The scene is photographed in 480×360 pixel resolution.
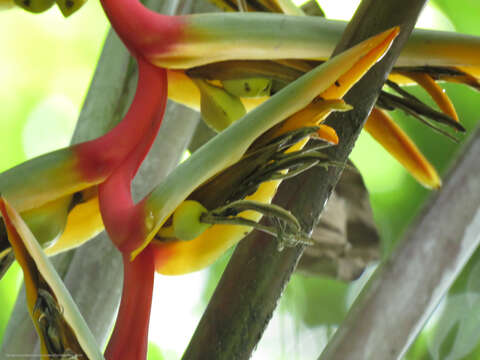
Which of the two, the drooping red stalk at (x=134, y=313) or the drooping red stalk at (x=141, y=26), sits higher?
the drooping red stalk at (x=141, y=26)

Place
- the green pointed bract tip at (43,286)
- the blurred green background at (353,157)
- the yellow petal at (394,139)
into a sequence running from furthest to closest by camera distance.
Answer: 1. the blurred green background at (353,157)
2. the yellow petal at (394,139)
3. the green pointed bract tip at (43,286)

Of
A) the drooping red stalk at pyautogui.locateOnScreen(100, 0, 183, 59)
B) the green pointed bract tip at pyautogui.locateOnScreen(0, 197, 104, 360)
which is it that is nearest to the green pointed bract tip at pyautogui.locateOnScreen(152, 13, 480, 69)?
the drooping red stalk at pyautogui.locateOnScreen(100, 0, 183, 59)

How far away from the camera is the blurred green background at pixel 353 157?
0.85 metres

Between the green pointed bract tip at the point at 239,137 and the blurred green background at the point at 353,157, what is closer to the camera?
the green pointed bract tip at the point at 239,137

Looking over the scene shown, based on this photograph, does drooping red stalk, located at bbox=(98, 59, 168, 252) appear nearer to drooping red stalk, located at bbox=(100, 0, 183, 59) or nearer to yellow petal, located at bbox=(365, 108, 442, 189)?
drooping red stalk, located at bbox=(100, 0, 183, 59)

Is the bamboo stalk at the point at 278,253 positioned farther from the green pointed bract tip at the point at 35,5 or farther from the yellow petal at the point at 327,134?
the green pointed bract tip at the point at 35,5

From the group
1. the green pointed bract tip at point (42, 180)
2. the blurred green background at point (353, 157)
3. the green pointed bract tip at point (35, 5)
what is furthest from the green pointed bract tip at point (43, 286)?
the blurred green background at point (353, 157)

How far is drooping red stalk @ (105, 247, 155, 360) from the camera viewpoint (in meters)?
0.28

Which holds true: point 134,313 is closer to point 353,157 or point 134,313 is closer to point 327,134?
point 327,134

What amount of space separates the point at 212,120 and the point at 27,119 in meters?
1.14

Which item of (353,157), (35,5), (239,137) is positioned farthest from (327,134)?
(353,157)

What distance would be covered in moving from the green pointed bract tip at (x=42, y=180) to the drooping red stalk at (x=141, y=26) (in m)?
0.07

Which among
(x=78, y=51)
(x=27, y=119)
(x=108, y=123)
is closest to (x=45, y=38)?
(x=78, y=51)

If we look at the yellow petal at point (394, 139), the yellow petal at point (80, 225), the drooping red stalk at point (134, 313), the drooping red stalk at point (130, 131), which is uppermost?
the yellow petal at point (394, 139)
